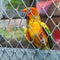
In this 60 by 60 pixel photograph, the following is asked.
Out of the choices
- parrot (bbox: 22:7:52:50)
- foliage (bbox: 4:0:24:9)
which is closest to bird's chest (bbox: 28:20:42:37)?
parrot (bbox: 22:7:52:50)

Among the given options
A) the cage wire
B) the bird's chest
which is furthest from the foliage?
the bird's chest

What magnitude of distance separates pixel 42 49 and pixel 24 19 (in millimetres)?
185

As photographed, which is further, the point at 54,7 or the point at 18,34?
the point at 18,34

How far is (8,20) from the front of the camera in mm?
1257

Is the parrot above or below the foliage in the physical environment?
below

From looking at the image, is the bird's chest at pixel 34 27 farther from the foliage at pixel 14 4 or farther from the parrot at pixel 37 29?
the foliage at pixel 14 4

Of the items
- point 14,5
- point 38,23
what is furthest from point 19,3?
point 38,23

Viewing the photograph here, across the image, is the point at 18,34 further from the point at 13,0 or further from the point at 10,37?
the point at 13,0

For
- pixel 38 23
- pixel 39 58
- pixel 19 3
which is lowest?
pixel 39 58

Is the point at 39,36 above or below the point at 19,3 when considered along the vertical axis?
below

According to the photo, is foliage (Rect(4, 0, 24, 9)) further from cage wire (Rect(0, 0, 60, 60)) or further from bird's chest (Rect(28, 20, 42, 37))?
bird's chest (Rect(28, 20, 42, 37))

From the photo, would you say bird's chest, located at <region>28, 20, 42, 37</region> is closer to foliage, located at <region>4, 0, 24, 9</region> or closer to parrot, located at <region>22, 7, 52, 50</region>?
parrot, located at <region>22, 7, 52, 50</region>

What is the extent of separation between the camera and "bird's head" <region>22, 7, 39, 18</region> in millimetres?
1207

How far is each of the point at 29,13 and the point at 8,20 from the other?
4.7 inches
